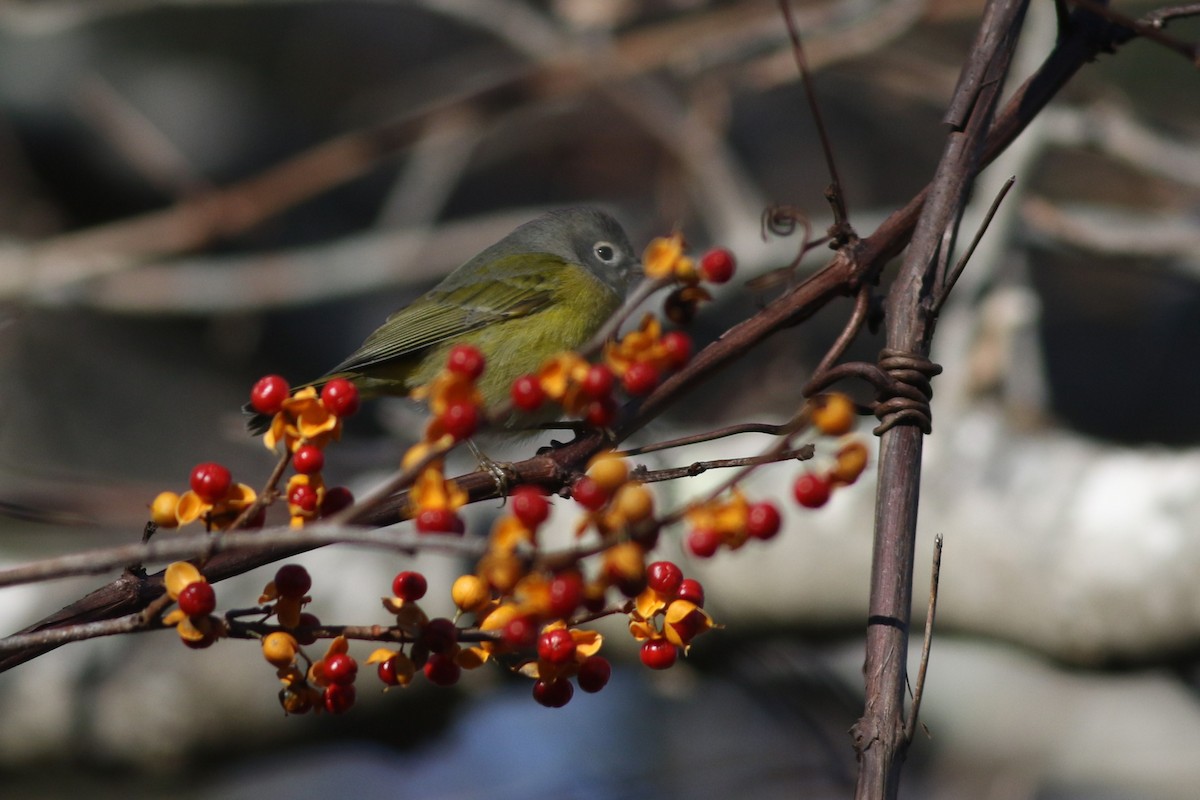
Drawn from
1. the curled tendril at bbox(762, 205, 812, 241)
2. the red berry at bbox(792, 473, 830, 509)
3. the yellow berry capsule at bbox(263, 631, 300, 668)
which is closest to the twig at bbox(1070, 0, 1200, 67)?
the curled tendril at bbox(762, 205, 812, 241)

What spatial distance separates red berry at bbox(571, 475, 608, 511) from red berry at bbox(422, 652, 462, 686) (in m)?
0.29

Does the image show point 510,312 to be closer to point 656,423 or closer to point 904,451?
point 656,423

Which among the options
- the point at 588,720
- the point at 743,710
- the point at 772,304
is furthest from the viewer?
the point at 743,710

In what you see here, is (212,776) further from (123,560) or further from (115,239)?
(123,560)

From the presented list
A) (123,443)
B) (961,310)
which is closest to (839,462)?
(961,310)

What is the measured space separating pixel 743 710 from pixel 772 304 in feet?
21.4

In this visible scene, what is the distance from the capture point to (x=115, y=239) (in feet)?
20.0

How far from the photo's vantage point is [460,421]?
120cm

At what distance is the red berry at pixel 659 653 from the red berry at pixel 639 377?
35 cm

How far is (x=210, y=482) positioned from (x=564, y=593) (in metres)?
0.45

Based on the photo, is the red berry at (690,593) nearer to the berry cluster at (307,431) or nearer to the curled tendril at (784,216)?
the berry cluster at (307,431)

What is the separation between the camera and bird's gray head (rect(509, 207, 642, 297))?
350 cm

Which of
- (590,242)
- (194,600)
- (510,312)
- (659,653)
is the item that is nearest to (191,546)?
(194,600)

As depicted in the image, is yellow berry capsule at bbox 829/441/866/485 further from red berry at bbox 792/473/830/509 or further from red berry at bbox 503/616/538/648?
red berry at bbox 503/616/538/648
